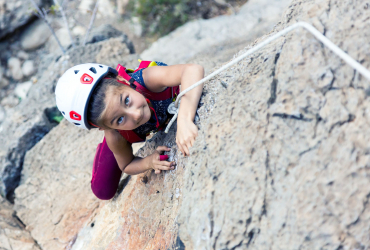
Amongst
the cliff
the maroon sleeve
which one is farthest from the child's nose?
the maroon sleeve

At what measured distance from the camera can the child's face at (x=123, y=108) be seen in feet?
6.42

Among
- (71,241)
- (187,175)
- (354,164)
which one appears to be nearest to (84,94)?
(187,175)

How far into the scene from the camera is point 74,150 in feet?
11.0

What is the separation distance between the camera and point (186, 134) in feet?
5.50

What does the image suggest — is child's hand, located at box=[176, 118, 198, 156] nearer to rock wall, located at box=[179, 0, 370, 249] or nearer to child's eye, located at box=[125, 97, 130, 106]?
rock wall, located at box=[179, 0, 370, 249]

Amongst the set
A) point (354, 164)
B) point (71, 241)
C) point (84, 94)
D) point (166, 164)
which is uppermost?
point (84, 94)

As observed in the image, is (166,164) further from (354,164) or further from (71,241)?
(71,241)

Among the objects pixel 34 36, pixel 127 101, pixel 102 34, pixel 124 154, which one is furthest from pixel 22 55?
pixel 127 101

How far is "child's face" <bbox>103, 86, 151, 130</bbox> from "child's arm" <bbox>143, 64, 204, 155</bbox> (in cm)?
25

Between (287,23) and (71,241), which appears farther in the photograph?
(71,241)

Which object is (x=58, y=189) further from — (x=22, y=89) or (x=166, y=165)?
(x=22, y=89)

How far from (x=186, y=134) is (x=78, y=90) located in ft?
2.95

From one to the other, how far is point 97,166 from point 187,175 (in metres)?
1.46

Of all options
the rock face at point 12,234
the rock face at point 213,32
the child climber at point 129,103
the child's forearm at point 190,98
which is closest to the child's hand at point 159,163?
the child climber at point 129,103
